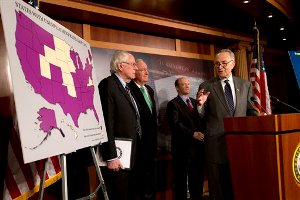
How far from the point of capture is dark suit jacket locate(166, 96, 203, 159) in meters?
3.20

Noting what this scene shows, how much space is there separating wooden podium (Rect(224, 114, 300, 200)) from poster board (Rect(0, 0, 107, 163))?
35.7 inches

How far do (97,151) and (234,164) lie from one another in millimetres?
982

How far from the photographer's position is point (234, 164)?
76.9 inches

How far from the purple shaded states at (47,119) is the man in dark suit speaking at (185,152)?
6.44ft

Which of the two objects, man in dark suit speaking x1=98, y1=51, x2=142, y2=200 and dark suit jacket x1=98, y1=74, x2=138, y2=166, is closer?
man in dark suit speaking x1=98, y1=51, x2=142, y2=200

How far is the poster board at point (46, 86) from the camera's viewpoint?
1.18 metres

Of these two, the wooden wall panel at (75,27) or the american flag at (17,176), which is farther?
the wooden wall panel at (75,27)

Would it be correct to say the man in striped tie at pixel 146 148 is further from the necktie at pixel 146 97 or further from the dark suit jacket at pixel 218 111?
the dark suit jacket at pixel 218 111

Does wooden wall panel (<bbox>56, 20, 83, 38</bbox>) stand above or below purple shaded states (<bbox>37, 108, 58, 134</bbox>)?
above

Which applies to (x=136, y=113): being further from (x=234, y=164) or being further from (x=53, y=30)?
(x=53, y=30)

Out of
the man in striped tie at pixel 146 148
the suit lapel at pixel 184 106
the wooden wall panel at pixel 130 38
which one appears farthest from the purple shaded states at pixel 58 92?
the wooden wall panel at pixel 130 38

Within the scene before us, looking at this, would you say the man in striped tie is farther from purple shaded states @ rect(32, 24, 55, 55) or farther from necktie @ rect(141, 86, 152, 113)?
purple shaded states @ rect(32, 24, 55, 55)

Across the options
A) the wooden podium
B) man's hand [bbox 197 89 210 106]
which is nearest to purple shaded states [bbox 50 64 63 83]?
man's hand [bbox 197 89 210 106]

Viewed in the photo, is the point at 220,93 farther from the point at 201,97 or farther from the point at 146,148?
the point at 146,148
